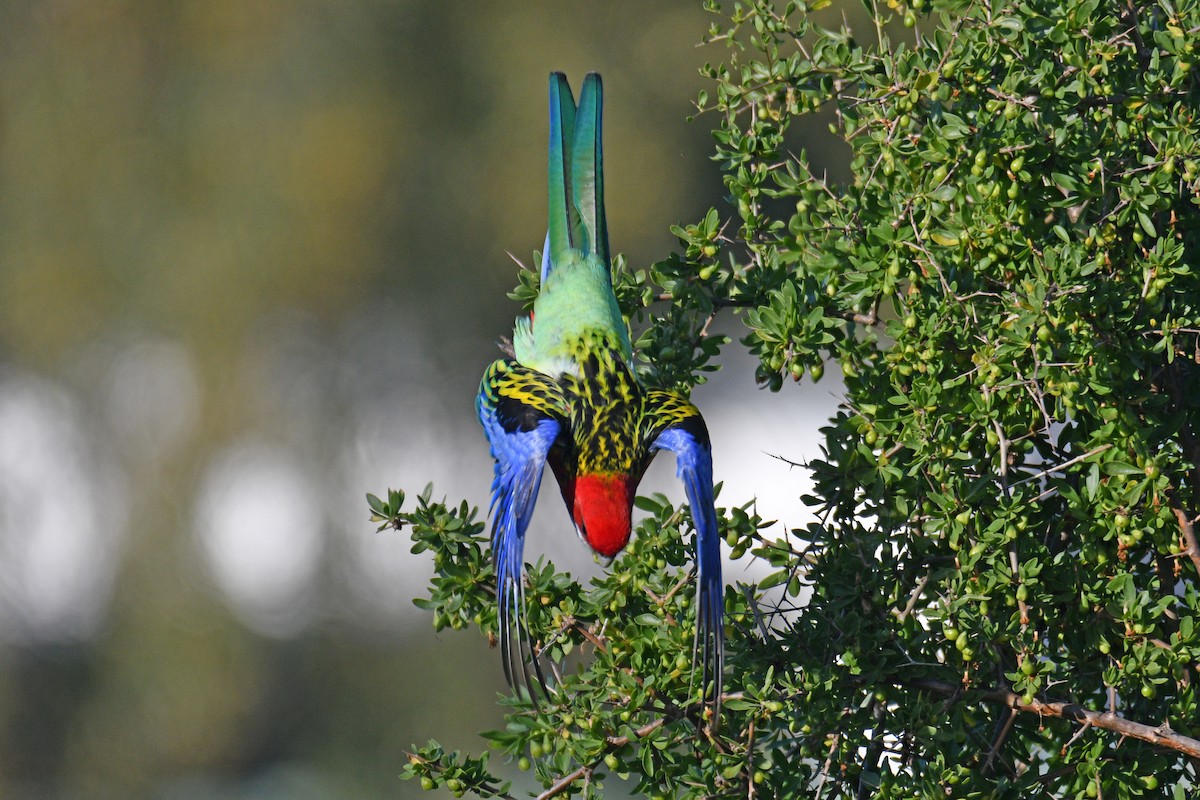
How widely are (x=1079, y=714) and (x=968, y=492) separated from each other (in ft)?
1.32

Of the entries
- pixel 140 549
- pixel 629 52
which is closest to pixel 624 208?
pixel 629 52

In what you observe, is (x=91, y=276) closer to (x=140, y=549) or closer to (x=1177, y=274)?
(x=140, y=549)

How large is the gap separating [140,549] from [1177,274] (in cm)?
792

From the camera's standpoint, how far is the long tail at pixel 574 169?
3.08 m

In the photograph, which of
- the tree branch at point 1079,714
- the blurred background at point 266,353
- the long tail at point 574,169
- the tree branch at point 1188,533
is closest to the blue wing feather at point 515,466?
the long tail at point 574,169

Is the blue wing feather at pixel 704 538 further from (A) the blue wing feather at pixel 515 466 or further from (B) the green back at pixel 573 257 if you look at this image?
(B) the green back at pixel 573 257

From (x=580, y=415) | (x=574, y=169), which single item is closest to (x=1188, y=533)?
(x=580, y=415)

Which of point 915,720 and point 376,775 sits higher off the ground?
point 376,775

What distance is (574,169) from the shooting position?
123 inches

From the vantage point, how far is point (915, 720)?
7.16 feet

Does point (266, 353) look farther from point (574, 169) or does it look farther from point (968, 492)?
point (968, 492)

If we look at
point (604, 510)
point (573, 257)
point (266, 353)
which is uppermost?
point (266, 353)

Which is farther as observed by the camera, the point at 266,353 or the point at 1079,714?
the point at 266,353

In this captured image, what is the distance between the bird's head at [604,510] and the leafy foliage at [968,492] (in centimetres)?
10
